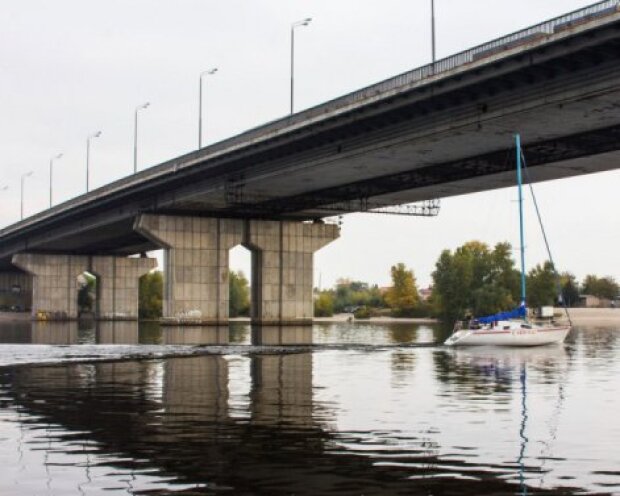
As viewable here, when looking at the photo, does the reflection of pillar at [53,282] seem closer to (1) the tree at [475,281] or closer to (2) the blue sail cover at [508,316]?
(1) the tree at [475,281]

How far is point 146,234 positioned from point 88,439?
83261 millimetres

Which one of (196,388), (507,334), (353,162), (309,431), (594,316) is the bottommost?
(309,431)

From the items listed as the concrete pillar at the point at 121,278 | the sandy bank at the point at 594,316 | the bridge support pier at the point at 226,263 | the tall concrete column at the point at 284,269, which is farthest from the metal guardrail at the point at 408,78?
Answer: the sandy bank at the point at 594,316

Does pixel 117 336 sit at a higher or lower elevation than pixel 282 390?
higher

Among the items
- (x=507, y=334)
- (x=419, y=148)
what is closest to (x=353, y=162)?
(x=419, y=148)

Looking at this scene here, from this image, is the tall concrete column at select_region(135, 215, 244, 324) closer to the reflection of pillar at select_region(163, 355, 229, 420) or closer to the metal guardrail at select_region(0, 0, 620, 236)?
the metal guardrail at select_region(0, 0, 620, 236)

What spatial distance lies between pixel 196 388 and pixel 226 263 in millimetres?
73349

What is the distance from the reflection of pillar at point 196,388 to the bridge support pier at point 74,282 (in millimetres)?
117519

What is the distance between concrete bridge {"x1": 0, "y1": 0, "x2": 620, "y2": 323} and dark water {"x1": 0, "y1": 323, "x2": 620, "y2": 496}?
1592 centimetres

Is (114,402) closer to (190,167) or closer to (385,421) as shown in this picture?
(385,421)

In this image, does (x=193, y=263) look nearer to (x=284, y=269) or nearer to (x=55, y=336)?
(x=284, y=269)

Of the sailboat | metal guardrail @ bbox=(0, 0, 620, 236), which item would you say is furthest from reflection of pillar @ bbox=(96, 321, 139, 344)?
the sailboat

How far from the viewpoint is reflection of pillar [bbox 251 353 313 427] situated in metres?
23.4

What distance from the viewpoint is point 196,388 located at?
3122 cm
